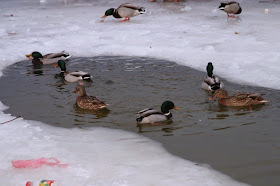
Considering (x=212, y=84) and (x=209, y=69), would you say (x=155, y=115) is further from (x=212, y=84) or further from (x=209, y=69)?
(x=209, y=69)

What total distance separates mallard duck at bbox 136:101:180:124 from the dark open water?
0.13m

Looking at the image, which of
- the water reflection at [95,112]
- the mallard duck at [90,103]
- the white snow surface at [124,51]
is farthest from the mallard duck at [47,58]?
the water reflection at [95,112]

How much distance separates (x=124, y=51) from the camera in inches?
478

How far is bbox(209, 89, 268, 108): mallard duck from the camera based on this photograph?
24.9 ft

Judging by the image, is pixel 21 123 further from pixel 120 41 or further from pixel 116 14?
pixel 116 14

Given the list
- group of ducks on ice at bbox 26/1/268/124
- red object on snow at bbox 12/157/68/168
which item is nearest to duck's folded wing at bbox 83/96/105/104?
group of ducks on ice at bbox 26/1/268/124

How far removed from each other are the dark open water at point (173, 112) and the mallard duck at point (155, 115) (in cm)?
13

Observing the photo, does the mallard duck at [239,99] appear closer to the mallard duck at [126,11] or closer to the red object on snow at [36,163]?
the red object on snow at [36,163]

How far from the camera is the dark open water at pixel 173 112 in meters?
5.58

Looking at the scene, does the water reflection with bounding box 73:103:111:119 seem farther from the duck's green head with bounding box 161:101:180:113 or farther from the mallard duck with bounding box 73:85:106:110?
the duck's green head with bounding box 161:101:180:113

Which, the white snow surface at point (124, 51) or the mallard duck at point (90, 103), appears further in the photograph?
the mallard duck at point (90, 103)

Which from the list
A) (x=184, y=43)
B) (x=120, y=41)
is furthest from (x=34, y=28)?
(x=184, y=43)

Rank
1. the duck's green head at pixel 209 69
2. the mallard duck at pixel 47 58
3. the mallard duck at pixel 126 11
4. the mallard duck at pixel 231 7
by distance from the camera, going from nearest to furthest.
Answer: the duck's green head at pixel 209 69, the mallard duck at pixel 47 58, the mallard duck at pixel 231 7, the mallard duck at pixel 126 11

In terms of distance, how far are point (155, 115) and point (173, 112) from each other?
676 mm
